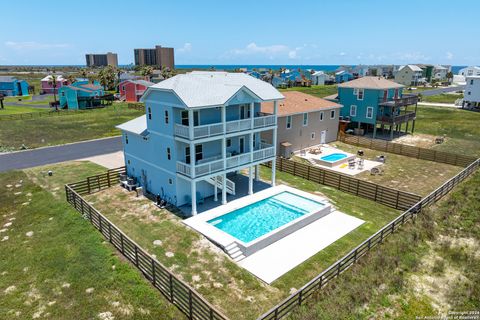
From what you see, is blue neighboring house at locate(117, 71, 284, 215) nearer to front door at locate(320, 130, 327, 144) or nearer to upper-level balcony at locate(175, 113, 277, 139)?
upper-level balcony at locate(175, 113, 277, 139)

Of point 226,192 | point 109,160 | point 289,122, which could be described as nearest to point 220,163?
point 226,192

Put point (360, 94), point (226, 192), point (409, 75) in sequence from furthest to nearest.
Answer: point (409, 75), point (360, 94), point (226, 192)

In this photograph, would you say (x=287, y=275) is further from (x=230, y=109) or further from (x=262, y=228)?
(x=230, y=109)

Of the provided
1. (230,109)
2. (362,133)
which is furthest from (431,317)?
(362,133)

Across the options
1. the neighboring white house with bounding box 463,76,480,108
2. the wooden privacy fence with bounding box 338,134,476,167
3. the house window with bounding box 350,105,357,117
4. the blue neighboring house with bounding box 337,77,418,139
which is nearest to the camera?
the wooden privacy fence with bounding box 338,134,476,167

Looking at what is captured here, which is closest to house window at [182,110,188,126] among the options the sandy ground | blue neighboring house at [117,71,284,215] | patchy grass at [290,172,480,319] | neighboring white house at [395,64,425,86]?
blue neighboring house at [117,71,284,215]

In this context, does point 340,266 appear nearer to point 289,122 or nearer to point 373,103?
point 289,122
